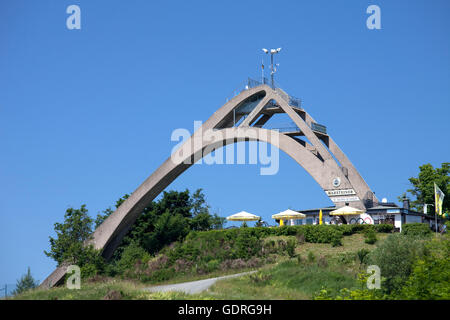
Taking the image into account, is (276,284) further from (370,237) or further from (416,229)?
(416,229)

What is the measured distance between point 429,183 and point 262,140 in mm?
19787

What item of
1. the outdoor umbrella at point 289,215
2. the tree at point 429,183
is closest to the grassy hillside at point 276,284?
the outdoor umbrella at point 289,215

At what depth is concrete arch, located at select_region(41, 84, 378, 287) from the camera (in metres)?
38.4

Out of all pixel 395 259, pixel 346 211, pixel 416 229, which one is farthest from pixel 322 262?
pixel 346 211

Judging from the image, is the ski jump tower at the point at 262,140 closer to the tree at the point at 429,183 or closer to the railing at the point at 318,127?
the railing at the point at 318,127

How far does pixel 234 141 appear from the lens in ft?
143

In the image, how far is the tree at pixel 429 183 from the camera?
4897 cm

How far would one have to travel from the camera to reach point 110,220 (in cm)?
4472

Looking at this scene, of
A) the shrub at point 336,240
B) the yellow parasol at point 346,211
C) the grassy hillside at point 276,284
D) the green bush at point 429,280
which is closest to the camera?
the green bush at point 429,280

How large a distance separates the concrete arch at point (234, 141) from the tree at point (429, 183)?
1392cm

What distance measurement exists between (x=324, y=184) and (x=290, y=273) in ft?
47.9

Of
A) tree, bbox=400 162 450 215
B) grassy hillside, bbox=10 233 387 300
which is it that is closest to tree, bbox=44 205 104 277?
grassy hillside, bbox=10 233 387 300

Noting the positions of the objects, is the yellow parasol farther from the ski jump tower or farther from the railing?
the railing
